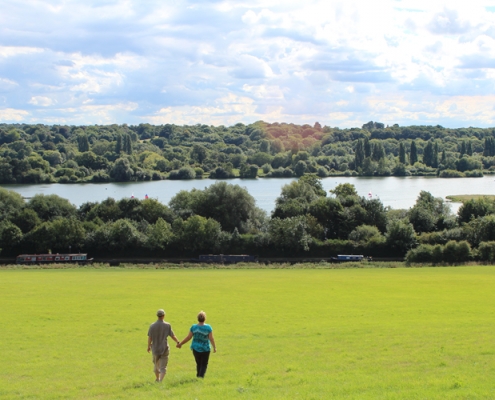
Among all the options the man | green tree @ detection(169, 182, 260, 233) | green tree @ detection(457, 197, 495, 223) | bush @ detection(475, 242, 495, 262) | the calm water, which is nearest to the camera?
the man

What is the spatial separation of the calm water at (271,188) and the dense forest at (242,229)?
3057 cm

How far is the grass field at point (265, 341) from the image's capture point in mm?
13430

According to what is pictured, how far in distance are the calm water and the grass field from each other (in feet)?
282

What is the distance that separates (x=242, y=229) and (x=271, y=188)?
72.9 meters

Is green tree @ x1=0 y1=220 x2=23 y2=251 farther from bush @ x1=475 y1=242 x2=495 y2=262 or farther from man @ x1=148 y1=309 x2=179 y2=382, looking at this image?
man @ x1=148 y1=309 x2=179 y2=382

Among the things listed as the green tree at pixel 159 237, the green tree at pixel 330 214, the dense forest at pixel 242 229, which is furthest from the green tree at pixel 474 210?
the green tree at pixel 159 237

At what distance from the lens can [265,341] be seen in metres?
20.2

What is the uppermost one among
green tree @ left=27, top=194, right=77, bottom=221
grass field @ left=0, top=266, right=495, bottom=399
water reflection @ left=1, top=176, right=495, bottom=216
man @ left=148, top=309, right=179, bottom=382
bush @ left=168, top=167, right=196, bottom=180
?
bush @ left=168, top=167, right=196, bottom=180

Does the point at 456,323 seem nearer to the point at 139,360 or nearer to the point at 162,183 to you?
the point at 139,360

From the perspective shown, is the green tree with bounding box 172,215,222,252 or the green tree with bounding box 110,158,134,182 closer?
the green tree with bounding box 172,215,222,252

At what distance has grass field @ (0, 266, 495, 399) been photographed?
13.4m

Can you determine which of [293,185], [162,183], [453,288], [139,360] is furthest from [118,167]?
[139,360]

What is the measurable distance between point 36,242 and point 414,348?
218 ft

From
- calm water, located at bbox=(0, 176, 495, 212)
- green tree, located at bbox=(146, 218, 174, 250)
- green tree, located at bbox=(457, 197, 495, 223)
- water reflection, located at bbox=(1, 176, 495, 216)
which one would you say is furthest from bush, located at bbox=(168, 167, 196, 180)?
green tree, located at bbox=(457, 197, 495, 223)
